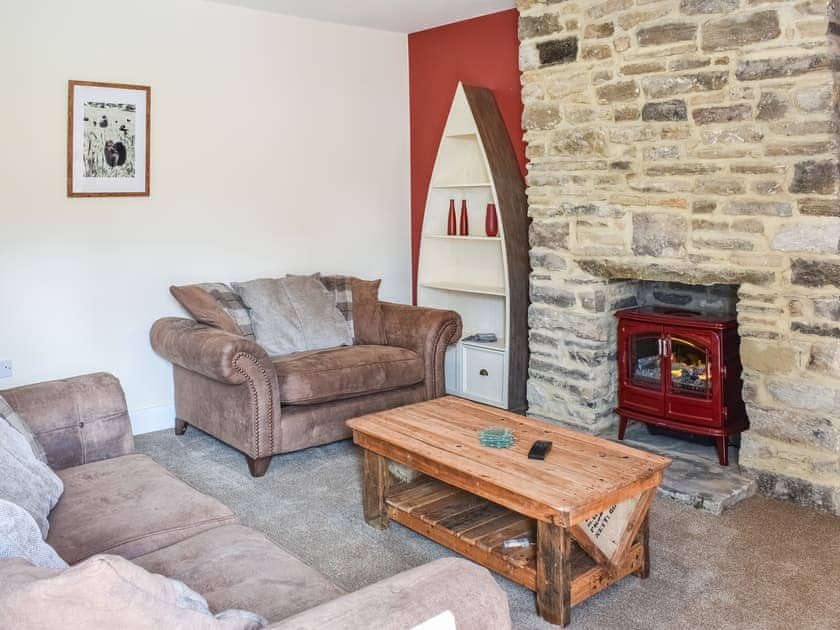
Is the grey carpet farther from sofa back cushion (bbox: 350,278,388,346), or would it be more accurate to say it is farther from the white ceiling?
the white ceiling

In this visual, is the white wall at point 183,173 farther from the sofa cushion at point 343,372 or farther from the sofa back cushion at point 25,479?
the sofa back cushion at point 25,479

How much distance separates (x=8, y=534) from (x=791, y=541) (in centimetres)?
268

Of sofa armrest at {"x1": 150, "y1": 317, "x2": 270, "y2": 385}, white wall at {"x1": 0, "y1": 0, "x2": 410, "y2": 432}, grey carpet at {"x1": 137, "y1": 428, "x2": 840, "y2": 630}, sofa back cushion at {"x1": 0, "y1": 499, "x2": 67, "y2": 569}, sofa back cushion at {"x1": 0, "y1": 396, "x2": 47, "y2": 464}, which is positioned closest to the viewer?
sofa back cushion at {"x1": 0, "y1": 499, "x2": 67, "y2": 569}

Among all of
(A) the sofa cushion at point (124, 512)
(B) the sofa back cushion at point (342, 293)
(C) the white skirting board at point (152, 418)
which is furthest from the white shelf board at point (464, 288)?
(A) the sofa cushion at point (124, 512)

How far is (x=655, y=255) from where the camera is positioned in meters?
3.80

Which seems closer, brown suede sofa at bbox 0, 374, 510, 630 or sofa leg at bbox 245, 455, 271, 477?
brown suede sofa at bbox 0, 374, 510, 630

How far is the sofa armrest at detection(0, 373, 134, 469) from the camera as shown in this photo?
261 centimetres

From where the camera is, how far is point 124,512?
2.23 metres

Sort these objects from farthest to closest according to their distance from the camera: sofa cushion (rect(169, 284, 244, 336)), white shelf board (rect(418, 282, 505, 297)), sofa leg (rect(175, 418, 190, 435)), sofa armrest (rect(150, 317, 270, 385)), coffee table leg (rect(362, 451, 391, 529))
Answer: white shelf board (rect(418, 282, 505, 297)), sofa leg (rect(175, 418, 190, 435)), sofa cushion (rect(169, 284, 244, 336)), sofa armrest (rect(150, 317, 270, 385)), coffee table leg (rect(362, 451, 391, 529))

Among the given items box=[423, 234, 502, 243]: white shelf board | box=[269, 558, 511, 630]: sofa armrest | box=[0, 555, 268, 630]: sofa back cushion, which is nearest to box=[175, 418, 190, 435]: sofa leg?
box=[423, 234, 502, 243]: white shelf board

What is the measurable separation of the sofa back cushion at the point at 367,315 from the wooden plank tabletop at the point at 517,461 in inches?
49.7

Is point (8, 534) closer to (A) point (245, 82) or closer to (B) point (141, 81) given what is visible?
(B) point (141, 81)

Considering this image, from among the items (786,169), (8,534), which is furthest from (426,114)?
(8,534)

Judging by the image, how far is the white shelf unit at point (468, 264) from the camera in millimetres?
4730
